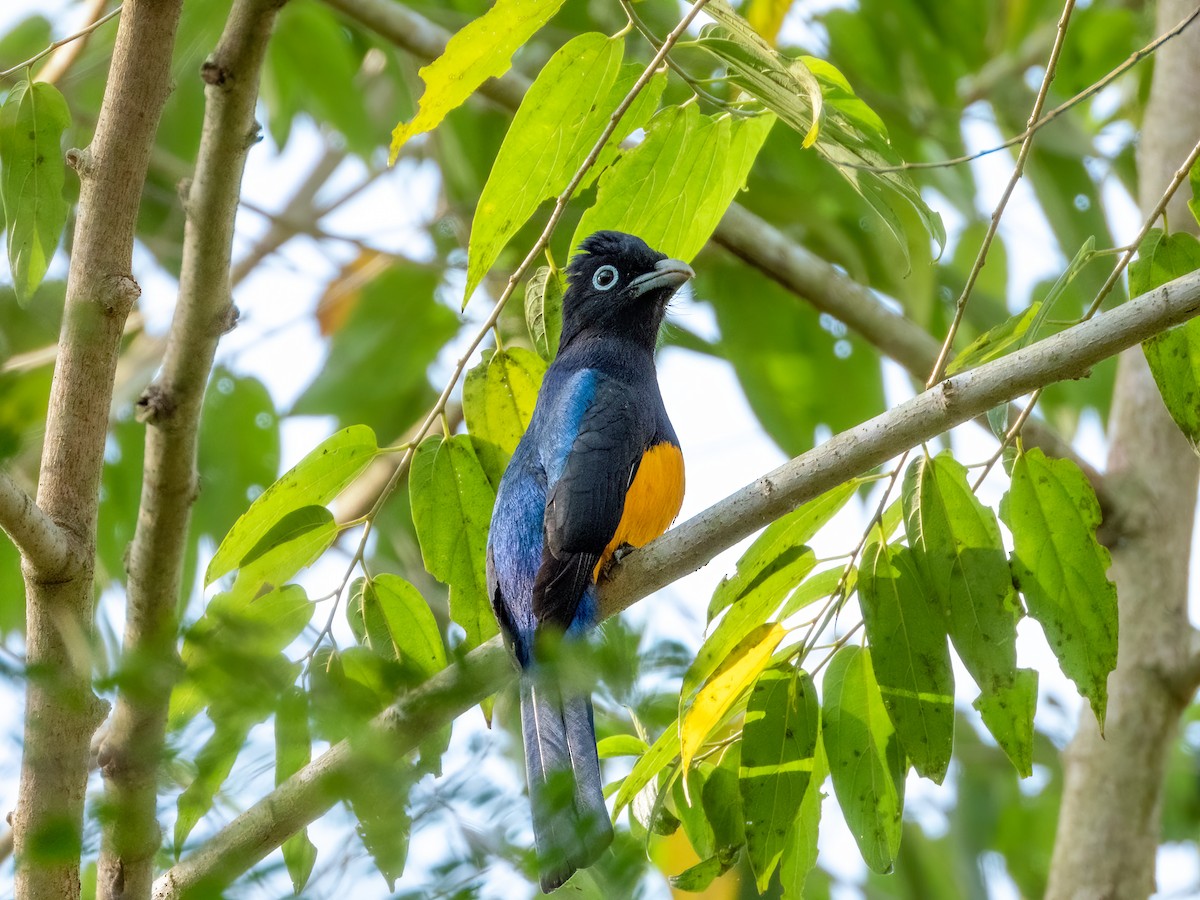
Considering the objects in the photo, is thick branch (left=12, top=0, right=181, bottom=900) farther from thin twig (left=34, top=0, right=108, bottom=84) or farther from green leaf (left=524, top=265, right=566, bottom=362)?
thin twig (left=34, top=0, right=108, bottom=84)

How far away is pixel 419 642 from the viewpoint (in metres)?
3.61

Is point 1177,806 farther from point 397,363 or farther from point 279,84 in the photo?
point 279,84

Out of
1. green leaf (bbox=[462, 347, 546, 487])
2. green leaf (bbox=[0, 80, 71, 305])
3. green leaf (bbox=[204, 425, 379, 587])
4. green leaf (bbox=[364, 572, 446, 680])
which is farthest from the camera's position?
green leaf (bbox=[462, 347, 546, 487])

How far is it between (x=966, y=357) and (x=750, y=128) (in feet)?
2.69

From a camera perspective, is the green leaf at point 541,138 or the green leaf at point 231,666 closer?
the green leaf at point 231,666

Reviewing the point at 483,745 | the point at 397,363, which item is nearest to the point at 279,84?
the point at 397,363

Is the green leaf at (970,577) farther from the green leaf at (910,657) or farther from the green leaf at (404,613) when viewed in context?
the green leaf at (404,613)

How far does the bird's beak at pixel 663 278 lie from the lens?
4.72m

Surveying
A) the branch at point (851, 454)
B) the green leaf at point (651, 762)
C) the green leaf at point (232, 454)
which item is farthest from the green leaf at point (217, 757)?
the green leaf at point (232, 454)

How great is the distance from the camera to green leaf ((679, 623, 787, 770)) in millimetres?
3039

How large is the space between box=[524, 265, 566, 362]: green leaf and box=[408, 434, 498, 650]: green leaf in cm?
34

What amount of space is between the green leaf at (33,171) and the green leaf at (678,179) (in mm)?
1296

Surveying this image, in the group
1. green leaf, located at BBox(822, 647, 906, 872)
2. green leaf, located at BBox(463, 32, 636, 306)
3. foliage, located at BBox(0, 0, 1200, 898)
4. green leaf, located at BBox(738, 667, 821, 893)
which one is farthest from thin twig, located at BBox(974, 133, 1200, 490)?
green leaf, located at BBox(463, 32, 636, 306)

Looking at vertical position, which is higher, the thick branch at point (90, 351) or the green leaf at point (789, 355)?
the green leaf at point (789, 355)
